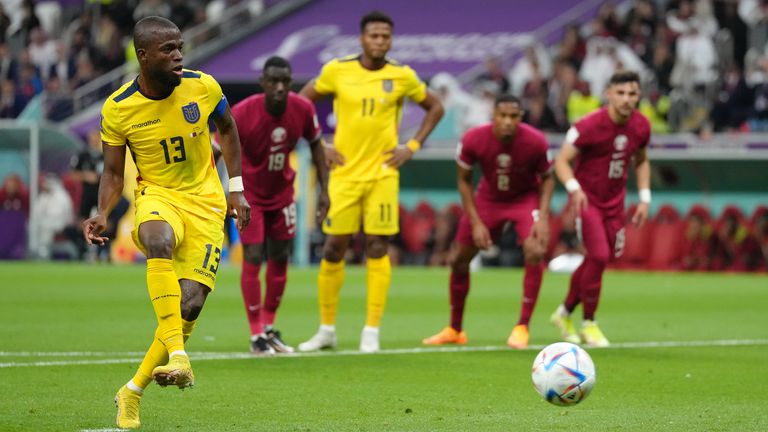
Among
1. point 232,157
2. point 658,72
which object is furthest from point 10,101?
point 232,157

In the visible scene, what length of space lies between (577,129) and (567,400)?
17.5 feet

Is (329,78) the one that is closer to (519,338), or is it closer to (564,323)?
(519,338)

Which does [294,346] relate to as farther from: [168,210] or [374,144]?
[168,210]

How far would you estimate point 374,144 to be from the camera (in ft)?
39.2

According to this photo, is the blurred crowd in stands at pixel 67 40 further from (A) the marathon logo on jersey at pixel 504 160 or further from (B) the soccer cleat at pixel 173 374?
(B) the soccer cleat at pixel 173 374

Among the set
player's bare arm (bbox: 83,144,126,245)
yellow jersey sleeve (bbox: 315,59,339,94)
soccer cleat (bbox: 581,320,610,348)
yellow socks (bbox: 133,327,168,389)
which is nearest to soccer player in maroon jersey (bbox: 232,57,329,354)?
yellow jersey sleeve (bbox: 315,59,339,94)

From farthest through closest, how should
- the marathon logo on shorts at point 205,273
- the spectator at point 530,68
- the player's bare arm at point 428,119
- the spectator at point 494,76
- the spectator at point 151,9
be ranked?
the spectator at point 151,9
the spectator at point 530,68
the spectator at point 494,76
the player's bare arm at point 428,119
the marathon logo on shorts at point 205,273

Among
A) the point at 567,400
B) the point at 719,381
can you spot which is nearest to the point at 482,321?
the point at 719,381

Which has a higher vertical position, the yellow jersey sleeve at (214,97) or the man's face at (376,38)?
the man's face at (376,38)

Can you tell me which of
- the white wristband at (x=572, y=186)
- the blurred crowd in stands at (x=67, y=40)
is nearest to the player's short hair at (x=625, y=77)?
the white wristband at (x=572, y=186)

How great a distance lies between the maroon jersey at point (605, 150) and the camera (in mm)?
12555

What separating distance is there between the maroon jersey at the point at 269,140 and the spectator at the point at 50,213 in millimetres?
17927

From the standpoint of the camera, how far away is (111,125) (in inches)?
310

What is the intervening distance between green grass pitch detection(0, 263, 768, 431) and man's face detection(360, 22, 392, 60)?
8.07 ft
